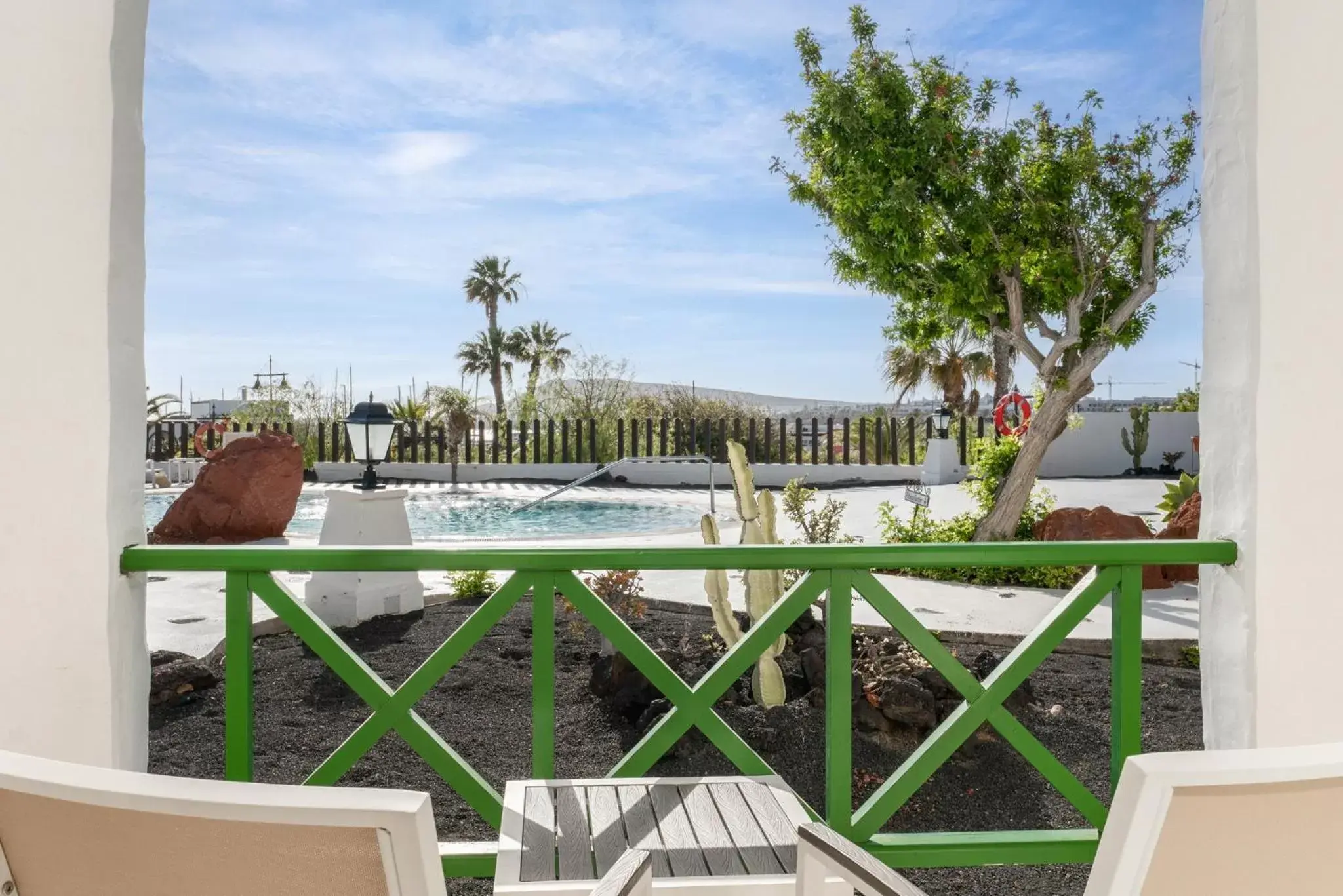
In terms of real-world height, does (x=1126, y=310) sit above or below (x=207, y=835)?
above

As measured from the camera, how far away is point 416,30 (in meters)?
5.39

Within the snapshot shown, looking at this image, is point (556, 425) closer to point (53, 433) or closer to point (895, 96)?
point (895, 96)

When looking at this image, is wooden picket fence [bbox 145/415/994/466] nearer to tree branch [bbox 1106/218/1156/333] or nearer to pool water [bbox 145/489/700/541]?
pool water [bbox 145/489/700/541]

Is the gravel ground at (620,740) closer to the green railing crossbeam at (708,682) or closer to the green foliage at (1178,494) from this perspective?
the green railing crossbeam at (708,682)

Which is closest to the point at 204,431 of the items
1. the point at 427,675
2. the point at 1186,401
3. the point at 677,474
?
the point at 677,474

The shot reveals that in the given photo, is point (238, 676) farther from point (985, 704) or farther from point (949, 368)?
point (949, 368)

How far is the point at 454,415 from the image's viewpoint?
15.9 metres

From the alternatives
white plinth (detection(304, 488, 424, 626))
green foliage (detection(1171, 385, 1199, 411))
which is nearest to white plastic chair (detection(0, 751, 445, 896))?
white plinth (detection(304, 488, 424, 626))

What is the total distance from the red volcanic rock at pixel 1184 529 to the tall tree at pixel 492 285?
1014 inches

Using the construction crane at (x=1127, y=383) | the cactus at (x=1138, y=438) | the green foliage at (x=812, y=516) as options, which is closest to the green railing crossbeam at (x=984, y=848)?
the green foliage at (x=812, y=516)

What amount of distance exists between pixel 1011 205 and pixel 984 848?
6.58 metres

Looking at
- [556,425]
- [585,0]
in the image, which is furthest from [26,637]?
[556,425]

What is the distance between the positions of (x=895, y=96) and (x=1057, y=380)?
269cm

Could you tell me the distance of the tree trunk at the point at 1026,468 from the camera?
24.1 ft
